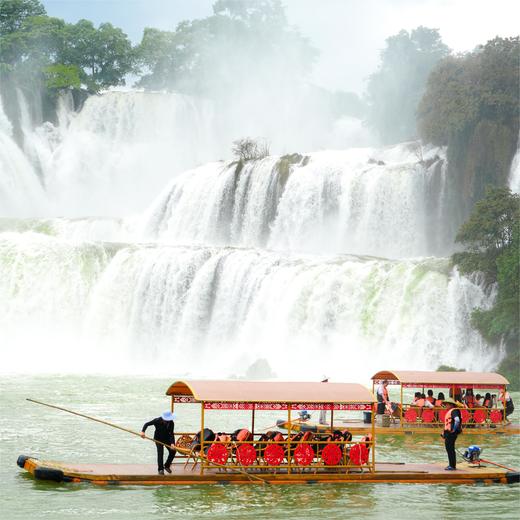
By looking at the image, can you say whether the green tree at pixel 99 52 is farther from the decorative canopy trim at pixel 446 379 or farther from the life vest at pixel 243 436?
the life vest at pixel 243 436

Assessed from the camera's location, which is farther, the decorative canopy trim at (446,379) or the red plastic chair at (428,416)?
the red plastic chair at (428,416)

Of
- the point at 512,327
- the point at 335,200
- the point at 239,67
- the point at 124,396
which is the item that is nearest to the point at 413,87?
the point at 239,67

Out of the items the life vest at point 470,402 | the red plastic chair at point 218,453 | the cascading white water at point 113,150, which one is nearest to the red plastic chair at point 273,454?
the red plastic chair at point 218,453

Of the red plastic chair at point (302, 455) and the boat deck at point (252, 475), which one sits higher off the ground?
the red plastic chair at point (302, 455)

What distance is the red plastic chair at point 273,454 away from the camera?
2184 centimetres

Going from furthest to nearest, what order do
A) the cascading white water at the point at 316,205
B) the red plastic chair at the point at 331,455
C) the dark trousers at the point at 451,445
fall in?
1. the cascading white water at the point at 316,205
2. the dark trousers at the point at 451,445
3. the red plastic chair at the point at 331,455

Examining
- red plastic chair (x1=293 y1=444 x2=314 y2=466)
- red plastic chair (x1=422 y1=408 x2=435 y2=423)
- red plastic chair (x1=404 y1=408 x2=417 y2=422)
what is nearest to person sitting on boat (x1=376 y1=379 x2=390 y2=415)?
red plastic chair (x1=404 y1=408 x2=417 y2=422)

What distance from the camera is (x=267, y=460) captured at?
21.8 meters

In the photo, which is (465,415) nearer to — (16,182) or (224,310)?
(224,310)

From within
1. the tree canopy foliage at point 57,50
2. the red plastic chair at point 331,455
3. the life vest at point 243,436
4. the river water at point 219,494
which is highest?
the tree canopy foliage at point 57,50

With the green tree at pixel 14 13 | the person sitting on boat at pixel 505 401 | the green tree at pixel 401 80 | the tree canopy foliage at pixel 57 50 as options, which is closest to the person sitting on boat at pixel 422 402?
the person sitting on boat at pixel 505 401

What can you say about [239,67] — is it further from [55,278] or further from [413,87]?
[55,278]

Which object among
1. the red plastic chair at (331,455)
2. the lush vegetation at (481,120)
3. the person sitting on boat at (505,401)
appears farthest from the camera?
the lush vegetation at (481,120)

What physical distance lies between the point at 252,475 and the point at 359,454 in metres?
2.25
